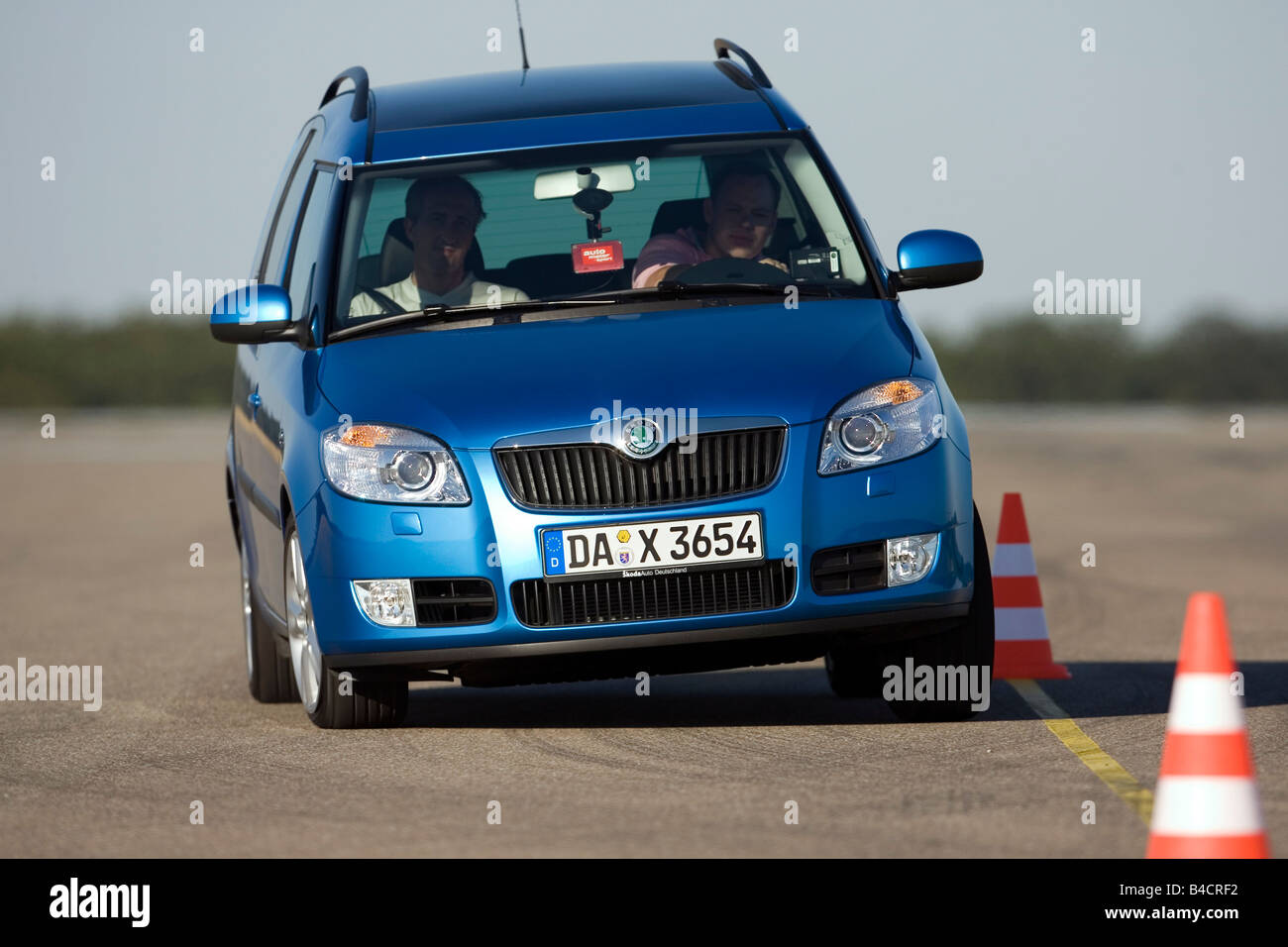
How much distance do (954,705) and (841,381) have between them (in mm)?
1251

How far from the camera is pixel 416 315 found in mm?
8016

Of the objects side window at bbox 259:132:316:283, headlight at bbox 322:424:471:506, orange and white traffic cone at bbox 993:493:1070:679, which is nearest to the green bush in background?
side window at bbox 259:132:316:283

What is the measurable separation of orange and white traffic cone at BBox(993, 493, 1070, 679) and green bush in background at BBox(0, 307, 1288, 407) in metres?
46.6

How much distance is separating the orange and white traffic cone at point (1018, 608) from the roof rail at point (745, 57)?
1.99 meters

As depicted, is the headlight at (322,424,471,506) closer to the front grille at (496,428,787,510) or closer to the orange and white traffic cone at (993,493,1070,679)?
the front grille at (496,428,787,510)

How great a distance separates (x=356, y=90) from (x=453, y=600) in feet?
8.94

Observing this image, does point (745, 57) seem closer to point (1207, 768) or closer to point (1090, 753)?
point (1090, 753)

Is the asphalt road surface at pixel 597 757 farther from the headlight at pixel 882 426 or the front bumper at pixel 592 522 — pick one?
the headlight at pixel 882 426

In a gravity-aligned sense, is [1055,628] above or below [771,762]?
below

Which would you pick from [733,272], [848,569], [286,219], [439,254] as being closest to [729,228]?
[733,272]

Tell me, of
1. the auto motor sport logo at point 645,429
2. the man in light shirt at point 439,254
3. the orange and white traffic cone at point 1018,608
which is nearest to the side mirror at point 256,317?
the man in light shirt at point 439,254

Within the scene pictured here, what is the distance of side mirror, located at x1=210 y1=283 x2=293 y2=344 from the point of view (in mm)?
8203
